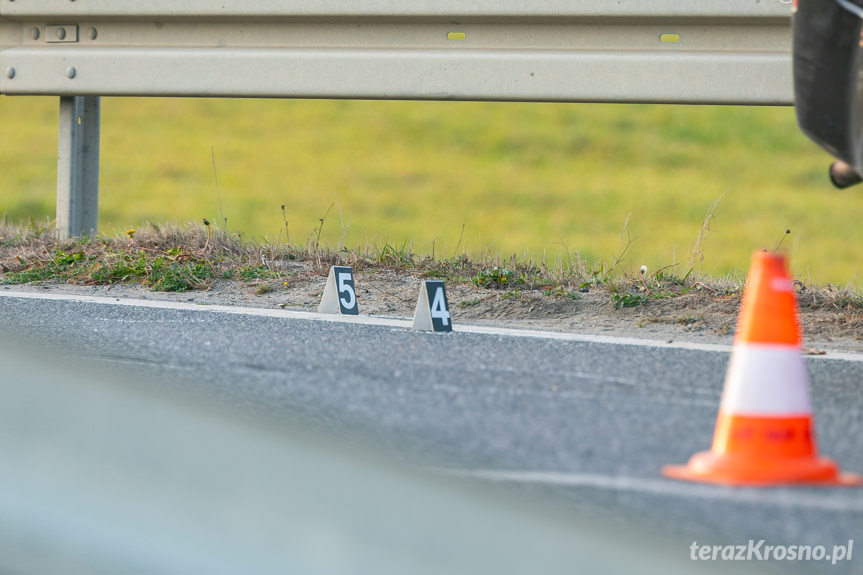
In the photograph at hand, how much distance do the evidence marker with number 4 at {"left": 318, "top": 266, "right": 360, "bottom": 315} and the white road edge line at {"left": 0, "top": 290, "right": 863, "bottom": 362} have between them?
0.07 meters

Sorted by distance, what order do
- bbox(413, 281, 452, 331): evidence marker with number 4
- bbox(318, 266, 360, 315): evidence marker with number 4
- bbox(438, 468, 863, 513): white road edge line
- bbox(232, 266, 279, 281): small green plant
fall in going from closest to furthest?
bbox(438, 468, 863, 513): white road edge line, bbox(413, 281, 452, 331): evidence marker with number 4, bbox(318, 266, 360, 315): evidence marker with number 4, bbox(232, 266, 279, 281): small green plant

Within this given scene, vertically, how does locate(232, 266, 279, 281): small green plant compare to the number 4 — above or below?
below

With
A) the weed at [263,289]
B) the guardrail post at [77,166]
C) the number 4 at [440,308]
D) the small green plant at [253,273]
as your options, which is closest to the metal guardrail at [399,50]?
the guardrail post at [77,166]

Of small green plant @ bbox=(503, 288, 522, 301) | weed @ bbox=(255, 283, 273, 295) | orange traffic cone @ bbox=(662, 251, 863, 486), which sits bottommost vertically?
weed @ bbox=(255, 283, 273, 295)

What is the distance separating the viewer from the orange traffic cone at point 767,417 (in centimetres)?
260

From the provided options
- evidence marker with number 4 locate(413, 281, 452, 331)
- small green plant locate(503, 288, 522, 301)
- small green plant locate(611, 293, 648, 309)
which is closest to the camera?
evidence marker with number 4 locate(413, 281, 452, 331)

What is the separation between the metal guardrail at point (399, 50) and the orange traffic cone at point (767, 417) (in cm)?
398

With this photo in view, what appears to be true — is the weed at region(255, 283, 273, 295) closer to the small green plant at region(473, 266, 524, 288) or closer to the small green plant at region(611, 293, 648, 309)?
the small green plant at region(473, 266, 524, 288)

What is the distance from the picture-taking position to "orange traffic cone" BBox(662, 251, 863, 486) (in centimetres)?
260

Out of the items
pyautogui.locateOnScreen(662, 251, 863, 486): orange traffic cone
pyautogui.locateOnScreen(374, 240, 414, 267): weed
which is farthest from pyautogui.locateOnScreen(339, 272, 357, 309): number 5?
pyautogui.locateOnScreen(662, 251, 863, 486): orange traffic cone

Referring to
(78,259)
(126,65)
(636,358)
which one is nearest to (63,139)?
(126,65)

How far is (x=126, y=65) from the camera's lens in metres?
7.59

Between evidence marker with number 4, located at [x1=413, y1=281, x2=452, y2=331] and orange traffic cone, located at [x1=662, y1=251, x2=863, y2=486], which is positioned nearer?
orange traffic cone, located at [x1=662, y1=251, x2=863, y2=486]

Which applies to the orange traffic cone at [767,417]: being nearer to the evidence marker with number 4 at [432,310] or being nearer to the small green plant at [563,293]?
the evidence marker with number 4 at [432,310]
